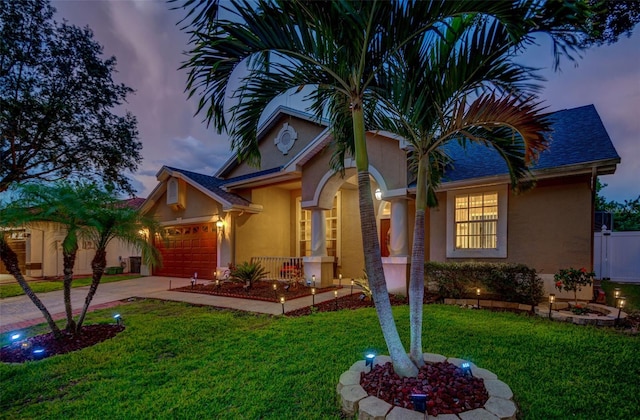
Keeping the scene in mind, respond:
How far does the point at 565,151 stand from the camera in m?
7.56

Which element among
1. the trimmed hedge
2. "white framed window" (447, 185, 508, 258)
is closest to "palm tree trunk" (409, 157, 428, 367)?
the trimmed hedge

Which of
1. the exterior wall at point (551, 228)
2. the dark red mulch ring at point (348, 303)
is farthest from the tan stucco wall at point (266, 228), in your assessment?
the exterior wall at point (551, 228)

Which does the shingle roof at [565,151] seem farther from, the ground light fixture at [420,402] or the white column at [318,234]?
the ground light fixture at [420,402]

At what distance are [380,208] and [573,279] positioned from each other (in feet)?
19.1

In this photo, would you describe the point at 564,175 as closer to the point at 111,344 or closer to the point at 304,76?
the point at 304,76

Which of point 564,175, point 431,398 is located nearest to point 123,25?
point 431,398

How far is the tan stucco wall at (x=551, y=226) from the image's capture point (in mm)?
7051

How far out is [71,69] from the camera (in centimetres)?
1209

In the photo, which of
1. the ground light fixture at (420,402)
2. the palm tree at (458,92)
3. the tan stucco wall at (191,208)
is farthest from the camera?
the tan stucco wall at (191,208)

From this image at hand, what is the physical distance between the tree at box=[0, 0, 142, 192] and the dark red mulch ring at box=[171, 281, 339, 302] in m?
7.63

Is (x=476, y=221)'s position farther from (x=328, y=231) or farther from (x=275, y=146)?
(x=275, y=146)

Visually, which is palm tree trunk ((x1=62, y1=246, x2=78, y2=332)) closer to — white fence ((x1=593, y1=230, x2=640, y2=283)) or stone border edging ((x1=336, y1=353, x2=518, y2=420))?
stone border edging ((x1=336, y1=353, x2=518, y2=420))

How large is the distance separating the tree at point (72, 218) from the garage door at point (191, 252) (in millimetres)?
7148

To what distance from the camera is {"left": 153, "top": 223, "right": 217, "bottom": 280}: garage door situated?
1284cm
